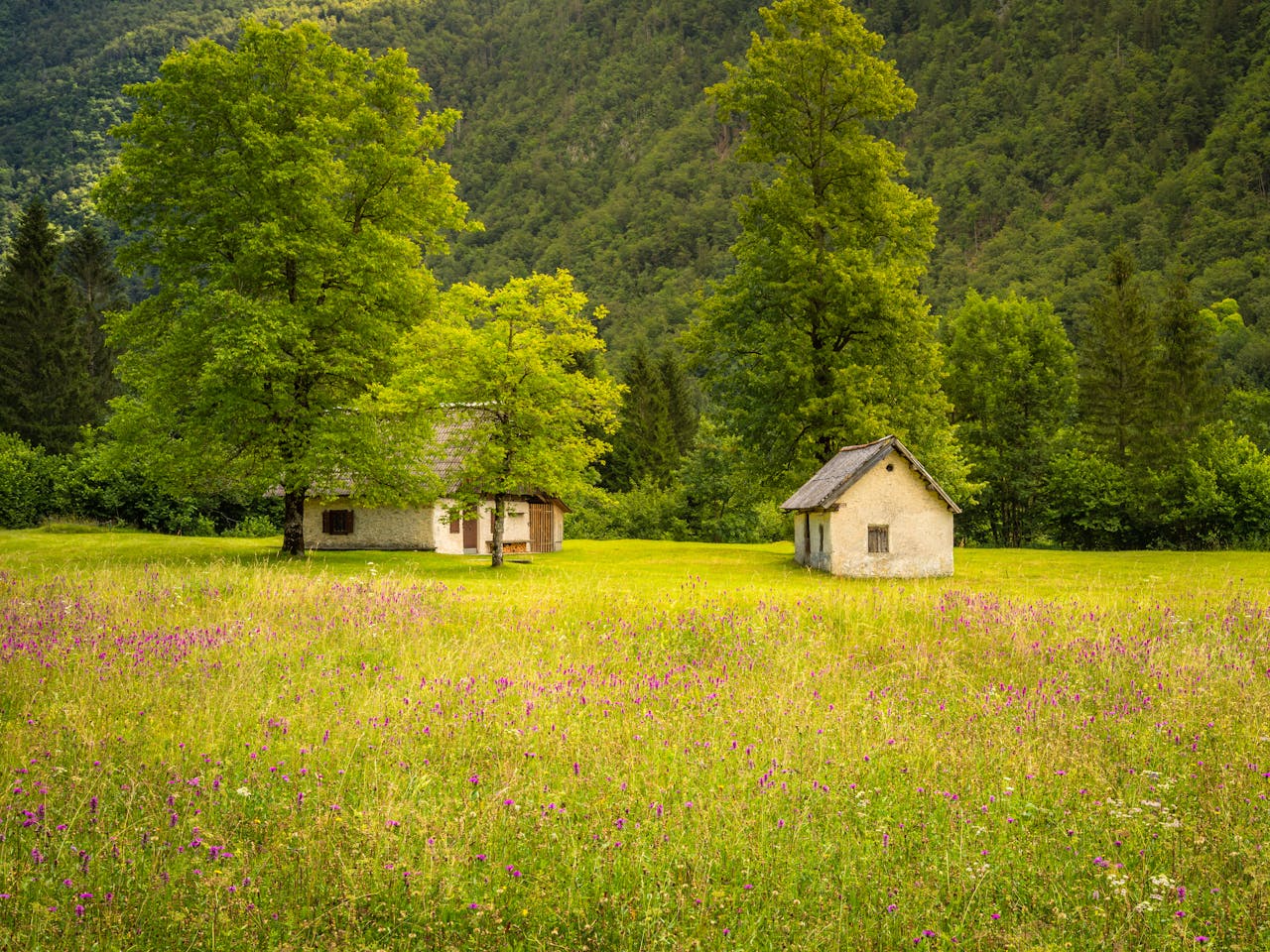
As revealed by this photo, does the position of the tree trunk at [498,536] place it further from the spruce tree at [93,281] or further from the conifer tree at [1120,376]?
the spruce tree at [93,281]

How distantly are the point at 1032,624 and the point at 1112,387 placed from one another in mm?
43640

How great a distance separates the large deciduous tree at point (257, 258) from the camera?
28875 millimetres

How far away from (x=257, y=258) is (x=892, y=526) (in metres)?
24.1

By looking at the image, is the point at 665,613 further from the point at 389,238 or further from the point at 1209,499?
the point at 1209,499

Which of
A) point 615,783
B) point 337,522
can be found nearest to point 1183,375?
point 337,522

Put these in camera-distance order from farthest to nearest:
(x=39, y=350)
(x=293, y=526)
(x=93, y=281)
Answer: (x=93, y=281) → (x=39, y=350) → (x=293, y=526)

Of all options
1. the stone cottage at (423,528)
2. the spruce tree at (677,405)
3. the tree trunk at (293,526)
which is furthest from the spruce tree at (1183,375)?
the tree trunk at (293,526)

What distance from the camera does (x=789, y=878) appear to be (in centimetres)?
616

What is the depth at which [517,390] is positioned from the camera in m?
32.1

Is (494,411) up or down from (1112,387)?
down

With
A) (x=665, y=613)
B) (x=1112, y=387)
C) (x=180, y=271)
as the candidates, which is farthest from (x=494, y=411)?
(x=1112, y=387)

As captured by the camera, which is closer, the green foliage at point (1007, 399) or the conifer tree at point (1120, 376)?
the conifer tree at point (1120, 376)

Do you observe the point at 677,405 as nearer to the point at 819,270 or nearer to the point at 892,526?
the point at 819,270

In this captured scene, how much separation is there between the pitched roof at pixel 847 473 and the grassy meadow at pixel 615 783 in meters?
17.7
